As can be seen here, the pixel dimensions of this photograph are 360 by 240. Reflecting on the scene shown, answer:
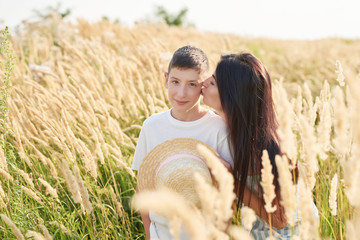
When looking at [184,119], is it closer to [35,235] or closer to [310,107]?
[310,107]

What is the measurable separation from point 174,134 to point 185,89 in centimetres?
31

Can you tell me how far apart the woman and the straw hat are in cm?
22

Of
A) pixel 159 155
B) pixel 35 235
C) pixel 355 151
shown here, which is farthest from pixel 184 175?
pixel 355 151

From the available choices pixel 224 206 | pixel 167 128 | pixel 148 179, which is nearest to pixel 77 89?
pixel 167 128

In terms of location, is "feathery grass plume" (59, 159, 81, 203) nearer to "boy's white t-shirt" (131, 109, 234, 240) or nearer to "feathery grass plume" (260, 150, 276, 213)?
"feathery grass plume" (260, 150, 276, 213)

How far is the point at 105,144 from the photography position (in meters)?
2.29

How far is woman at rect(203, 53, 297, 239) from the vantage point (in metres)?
2.06

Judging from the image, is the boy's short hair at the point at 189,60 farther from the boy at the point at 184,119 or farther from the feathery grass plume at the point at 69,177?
the feathery grass plume at the point at 69,177

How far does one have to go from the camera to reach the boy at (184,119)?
7.45 ft

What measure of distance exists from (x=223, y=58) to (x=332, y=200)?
1132 millimetres

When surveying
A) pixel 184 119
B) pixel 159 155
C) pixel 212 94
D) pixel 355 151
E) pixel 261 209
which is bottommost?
pixel 261 209

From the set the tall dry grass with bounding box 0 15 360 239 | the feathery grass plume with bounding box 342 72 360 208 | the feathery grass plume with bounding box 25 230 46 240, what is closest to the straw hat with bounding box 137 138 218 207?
the tall dry grass with bounding box 0 15 360 239

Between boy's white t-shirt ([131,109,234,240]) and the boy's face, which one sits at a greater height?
the boy's face

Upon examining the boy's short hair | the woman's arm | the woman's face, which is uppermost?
the boy's short hair
